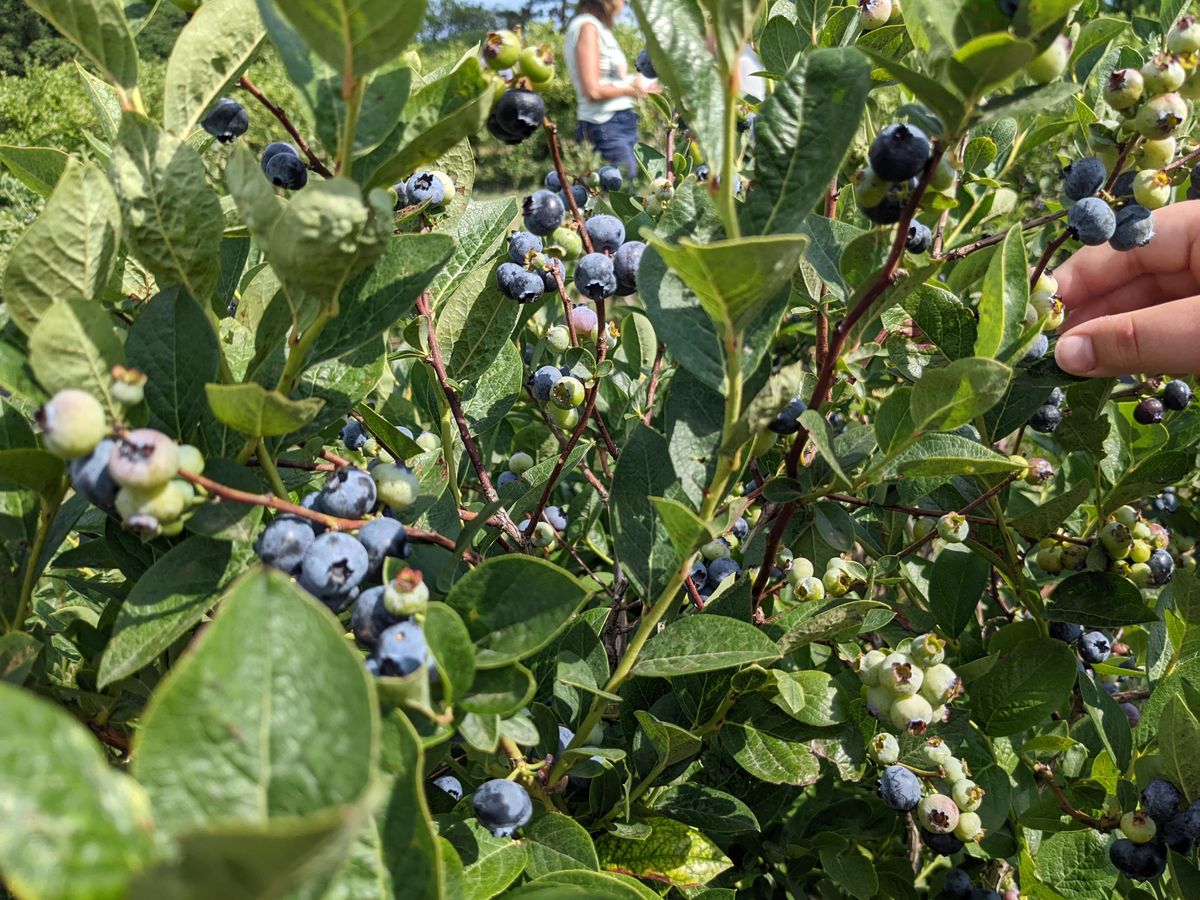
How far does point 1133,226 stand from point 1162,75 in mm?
187

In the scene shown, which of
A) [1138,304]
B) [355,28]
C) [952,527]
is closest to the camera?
[355,28]

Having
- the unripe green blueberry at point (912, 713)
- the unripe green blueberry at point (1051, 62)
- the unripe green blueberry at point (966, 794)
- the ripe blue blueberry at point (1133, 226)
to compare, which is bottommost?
the unripe green blueberry at point (966, 794)

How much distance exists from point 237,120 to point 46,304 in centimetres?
51

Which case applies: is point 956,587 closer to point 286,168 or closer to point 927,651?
point 927,651

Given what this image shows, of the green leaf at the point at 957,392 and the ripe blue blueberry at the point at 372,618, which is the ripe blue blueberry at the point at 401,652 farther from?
the green leaf at the point at 957,392

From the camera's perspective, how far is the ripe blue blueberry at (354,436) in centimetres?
151

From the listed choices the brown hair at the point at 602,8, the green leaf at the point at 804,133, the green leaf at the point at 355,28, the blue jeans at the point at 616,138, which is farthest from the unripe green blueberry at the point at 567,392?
the blue jeans at the point at 616,138

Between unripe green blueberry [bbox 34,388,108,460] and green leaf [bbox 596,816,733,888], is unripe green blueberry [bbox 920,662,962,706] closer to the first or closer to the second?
green leaf [bbox 596,816,733,888]

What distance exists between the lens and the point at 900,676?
1.06 meters

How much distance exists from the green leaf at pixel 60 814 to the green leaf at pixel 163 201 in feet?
1.56

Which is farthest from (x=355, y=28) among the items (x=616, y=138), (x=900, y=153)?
(x=616, y=138)

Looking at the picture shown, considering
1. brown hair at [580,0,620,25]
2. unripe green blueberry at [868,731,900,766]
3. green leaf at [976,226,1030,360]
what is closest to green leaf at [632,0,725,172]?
green leaf at [976,226,1030,360]

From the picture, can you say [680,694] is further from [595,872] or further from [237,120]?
[237,120]

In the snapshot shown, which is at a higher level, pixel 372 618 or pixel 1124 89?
pixel 1124 89
